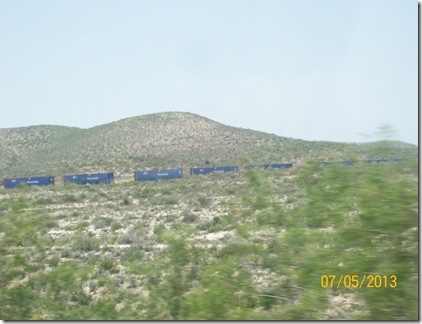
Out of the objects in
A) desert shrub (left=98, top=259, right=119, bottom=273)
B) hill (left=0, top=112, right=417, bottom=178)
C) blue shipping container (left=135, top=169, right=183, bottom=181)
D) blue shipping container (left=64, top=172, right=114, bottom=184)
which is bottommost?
desert shrub (left=98, top=259, right=119, bottom=273)

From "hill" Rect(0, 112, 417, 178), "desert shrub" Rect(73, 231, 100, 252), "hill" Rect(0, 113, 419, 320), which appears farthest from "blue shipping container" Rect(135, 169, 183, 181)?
"hill" Rect(0, 113, 419, 320)

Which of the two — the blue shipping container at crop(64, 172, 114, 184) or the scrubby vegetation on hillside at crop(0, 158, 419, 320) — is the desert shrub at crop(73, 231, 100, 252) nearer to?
the scrubby vegetation on hillside at crop(0, 158, 419, 320)

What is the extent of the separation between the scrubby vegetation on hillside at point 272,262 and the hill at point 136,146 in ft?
203

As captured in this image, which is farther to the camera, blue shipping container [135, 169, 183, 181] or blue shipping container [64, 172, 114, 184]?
blue shipping container [64, 172, 114, 184]

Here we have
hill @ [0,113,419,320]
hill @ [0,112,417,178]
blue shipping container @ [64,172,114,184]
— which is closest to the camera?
hill @ [0,113,419,320]

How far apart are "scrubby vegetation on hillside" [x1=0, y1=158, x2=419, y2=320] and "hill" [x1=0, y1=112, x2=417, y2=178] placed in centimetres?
6182

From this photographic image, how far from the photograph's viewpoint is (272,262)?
645 centimetres

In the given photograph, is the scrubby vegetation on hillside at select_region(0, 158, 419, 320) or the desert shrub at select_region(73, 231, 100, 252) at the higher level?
the scrubby vegetation on hillside at select_region(0, 158, 419, 320)

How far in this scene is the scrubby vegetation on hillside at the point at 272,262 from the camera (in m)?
5.39

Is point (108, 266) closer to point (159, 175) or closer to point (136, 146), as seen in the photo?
point (159, 175)

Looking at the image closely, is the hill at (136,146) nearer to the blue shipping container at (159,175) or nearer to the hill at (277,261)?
the blue shipping container at (159,175)

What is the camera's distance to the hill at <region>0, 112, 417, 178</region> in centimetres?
8300

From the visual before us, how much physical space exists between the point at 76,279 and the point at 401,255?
18.1ft

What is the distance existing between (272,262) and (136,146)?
99.2 meters
